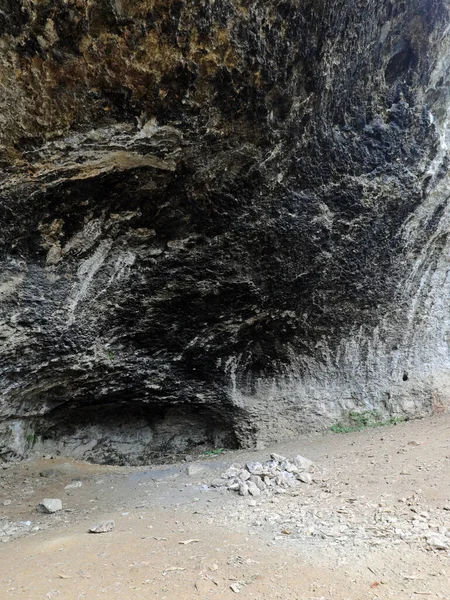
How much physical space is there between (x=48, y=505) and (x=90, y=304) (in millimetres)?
2288

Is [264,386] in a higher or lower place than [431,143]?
lower

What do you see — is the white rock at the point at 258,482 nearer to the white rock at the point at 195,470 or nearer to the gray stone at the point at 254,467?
the gray stone at the point at 254,467

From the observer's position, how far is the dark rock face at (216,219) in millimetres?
3305

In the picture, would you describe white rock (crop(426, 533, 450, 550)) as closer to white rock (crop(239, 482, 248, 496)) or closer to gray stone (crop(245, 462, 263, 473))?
white rock (crop(239, 482, 248, 496))

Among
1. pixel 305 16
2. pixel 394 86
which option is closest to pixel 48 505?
pixel 305 16

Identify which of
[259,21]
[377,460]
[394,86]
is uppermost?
[394,86]

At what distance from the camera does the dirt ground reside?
2.31 metres

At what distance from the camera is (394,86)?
4625mm

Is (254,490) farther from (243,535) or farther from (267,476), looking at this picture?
(243,535)

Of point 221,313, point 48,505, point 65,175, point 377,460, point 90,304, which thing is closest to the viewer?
point 65,175

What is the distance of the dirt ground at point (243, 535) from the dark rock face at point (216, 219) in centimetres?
162

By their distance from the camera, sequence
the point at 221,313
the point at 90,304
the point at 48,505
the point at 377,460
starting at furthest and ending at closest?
1. the point at 221,313
2. the point at 90,304
3. the point at 377,460
4. the point at 48,505

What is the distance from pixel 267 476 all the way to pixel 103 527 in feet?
5.85

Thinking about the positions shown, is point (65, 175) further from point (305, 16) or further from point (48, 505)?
point (48, 505)
